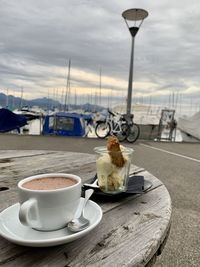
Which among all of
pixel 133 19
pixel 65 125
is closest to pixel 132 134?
pixel 65 125

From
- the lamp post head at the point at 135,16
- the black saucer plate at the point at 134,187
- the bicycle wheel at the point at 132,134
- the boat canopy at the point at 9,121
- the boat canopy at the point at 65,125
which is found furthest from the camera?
the boat canopy at the point at 65,125

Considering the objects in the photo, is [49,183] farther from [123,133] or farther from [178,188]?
[123,133]

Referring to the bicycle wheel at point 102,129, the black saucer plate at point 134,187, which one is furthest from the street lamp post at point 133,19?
the black saucer plate at point 134,187

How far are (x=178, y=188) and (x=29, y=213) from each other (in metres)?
2.71

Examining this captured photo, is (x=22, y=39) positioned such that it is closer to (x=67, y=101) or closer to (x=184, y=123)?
(x=184, y=123)

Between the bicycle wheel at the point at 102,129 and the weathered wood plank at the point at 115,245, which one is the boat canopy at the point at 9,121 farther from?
the weathered wood plank at the point at 115,245

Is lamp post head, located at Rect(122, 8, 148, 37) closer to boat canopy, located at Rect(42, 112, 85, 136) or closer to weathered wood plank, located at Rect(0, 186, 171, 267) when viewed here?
boat canopy, located at Rect(42, 112, 85, 136)

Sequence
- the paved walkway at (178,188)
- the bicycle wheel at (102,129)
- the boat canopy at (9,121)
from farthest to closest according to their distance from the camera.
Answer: the bicycle wheel at (102,129) < the boat canopy at (9,121) < the paved walkway at (178,188)

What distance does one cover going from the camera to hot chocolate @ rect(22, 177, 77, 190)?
0.55 m

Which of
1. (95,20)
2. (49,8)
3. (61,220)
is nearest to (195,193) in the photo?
(61,220)

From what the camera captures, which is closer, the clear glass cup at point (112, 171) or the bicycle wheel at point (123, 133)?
the clear glass cup at point (112, 171)

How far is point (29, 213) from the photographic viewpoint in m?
0.50

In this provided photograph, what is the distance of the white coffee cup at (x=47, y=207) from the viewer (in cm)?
50

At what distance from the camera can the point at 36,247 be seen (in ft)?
1.59
